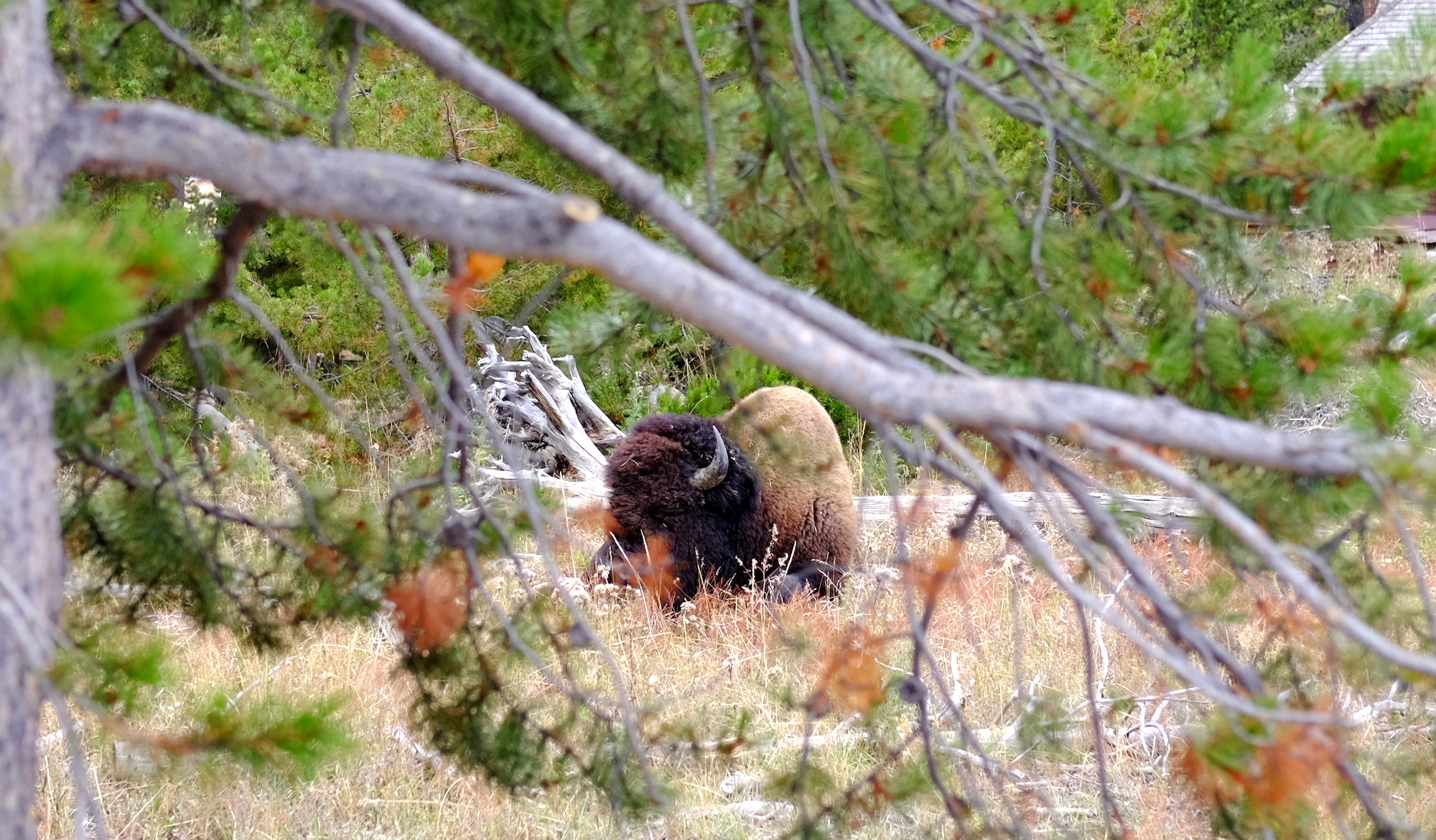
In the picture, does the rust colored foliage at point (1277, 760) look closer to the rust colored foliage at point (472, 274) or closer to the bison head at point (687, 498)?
the rust colored foliage at point (472, 274)

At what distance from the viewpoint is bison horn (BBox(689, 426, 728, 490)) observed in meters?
5.44

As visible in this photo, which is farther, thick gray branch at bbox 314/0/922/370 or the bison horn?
the bison horn

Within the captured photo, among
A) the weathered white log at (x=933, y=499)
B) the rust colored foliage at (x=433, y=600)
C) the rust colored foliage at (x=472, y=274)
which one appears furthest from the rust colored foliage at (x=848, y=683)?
the weathered white log at (x=933, y=499)

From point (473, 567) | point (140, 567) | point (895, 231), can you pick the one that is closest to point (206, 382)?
point (140, 567)

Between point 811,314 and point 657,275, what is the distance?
8.2 inches

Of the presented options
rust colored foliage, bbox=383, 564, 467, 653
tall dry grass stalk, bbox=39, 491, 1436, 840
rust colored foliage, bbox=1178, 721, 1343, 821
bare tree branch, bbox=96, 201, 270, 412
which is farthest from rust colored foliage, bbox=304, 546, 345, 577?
rust colored foliage, bbox=1178, 721, 1343, 821

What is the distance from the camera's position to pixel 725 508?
5.57 metres

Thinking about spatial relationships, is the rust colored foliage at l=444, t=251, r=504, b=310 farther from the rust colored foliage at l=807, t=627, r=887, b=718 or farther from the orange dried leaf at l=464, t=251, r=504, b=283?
the rust colored foliage at l=807, t=627, r=887, b=718

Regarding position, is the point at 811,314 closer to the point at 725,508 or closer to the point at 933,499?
the point at 933,499

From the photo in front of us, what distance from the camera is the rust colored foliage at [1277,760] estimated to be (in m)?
0.99

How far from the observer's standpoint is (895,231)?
6.18 ft

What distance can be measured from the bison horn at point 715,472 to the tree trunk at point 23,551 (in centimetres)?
431

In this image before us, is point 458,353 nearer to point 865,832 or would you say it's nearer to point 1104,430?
point 1104,430

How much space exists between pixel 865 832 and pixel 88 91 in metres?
2.92
